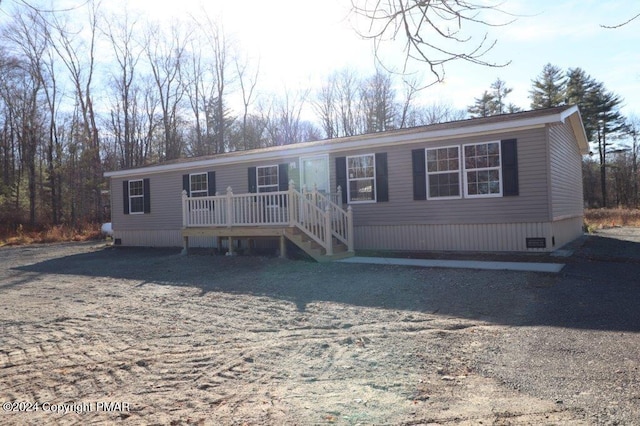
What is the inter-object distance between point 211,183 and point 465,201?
8.11 metres

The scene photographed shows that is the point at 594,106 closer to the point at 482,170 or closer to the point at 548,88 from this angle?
the point at 548,88

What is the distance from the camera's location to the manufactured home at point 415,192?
1039 centimetres

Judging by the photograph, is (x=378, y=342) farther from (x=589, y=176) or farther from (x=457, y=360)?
(x=589, y=176)

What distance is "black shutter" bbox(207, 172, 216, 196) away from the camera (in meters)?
14.9

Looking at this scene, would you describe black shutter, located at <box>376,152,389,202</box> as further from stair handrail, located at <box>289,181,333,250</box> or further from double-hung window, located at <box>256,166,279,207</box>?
double-hung window, located at <box>256,166,279,207</box>

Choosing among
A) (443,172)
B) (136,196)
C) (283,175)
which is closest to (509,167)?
(443,172)

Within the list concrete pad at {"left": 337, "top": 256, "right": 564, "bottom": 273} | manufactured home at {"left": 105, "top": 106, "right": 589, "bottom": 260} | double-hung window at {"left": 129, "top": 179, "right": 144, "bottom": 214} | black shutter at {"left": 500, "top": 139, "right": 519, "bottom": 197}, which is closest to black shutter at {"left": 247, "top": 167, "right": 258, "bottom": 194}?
manufactured home at {"left": 105, "top": 106, "right": 589, "bottom": 260}

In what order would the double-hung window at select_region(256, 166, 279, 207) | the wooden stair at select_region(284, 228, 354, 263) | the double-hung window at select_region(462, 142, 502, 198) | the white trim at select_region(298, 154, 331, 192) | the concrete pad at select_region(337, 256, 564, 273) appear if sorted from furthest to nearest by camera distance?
the double-hung window at select_region(256, 166, 279, 207) → the white trim at select_region(298, 154, 331, 192) → the double-hung window at select_region(462, 142, 502, 198) → the wooden stair at select_region(284, 228, 354, 263) → the concrete pad at select_region(337, 256, 564, 273)

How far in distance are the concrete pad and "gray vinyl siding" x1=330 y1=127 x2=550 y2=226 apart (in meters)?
1.70

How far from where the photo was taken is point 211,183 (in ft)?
49.1

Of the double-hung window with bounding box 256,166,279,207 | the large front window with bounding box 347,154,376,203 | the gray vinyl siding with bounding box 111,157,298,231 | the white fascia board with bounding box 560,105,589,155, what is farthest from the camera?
the gray vinyl siding with bounding box 111,157,298,231

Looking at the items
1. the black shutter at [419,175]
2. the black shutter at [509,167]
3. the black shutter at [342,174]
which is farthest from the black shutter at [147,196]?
the black shutter at [509,167]

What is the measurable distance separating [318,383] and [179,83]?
109 ft

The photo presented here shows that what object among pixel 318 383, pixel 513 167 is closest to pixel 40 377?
pixel 318 383
